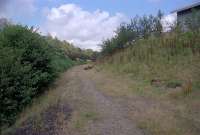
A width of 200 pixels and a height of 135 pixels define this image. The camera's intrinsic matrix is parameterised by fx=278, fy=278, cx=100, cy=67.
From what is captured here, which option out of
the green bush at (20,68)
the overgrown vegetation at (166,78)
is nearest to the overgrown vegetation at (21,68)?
the green bush at (20,68)

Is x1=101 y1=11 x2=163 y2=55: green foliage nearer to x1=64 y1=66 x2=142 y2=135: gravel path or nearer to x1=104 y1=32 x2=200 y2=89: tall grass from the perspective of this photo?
x1=104 y1=32 x2=200 y2=89: tall grass

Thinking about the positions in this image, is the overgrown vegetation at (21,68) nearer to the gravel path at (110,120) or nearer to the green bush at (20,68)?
the green bush at (20,68)

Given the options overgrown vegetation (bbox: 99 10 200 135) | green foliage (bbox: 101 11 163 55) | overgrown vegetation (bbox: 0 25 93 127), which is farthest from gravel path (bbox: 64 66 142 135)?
green foliage (bbox: 101 11 163 55)

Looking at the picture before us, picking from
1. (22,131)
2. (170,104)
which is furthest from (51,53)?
(170,104)

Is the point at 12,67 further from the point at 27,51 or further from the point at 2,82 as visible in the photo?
the point at 27,51

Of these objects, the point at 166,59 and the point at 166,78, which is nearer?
the point at 166,78

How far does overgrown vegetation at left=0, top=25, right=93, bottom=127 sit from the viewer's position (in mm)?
11273

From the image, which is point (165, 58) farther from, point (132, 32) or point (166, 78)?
point (132, 32)

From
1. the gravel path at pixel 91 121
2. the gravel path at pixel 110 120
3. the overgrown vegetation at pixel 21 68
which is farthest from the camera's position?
the overgrown vegetation at pixel 21 68

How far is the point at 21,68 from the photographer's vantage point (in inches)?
487

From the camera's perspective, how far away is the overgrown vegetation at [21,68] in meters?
11.3

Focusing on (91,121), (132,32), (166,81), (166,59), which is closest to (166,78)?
(166,81)

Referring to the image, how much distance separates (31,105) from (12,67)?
1954 mm

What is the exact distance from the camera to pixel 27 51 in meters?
14.8
